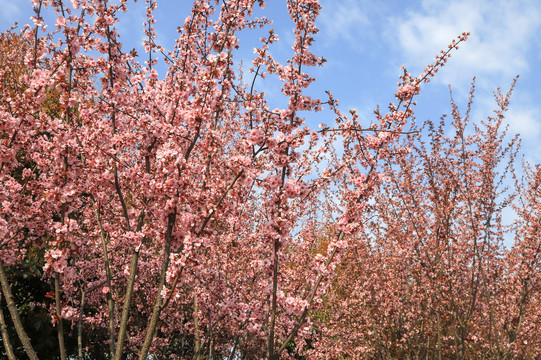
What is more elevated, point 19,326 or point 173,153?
point 173,153

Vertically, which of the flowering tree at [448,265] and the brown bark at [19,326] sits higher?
the flowering tree at [448,265]

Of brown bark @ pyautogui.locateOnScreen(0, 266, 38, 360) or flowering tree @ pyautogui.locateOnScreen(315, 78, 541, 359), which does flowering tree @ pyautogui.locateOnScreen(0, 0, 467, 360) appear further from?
flowering tree @ pyautogui.locateOnScreen(315, 78, 541, 359)

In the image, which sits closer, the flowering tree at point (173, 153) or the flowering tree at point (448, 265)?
the flowering tree at point (173, 153)

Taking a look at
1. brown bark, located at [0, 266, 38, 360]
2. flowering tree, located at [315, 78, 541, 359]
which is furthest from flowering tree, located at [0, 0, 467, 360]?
flowering tree, located at [315, 78, 541, 359]

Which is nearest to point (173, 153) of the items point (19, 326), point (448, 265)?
point (19, 326)

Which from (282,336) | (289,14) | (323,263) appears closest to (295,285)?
(282,336)

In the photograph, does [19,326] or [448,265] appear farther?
[448,265]

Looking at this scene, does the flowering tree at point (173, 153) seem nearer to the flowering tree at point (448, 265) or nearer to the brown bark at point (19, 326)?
the brown bark at point (19, 326)

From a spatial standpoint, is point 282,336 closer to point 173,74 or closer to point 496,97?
point 173,74

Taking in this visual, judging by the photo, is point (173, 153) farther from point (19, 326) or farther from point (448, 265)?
point (448, 265)

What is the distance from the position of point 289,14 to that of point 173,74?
201 centimetres

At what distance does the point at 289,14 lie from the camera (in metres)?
5.32

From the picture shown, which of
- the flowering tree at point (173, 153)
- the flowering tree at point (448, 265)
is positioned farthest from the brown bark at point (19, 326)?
the flowering tree at point (448, 265)

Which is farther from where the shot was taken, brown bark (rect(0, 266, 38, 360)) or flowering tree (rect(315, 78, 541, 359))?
flowering tree (rect(315, 78, 541, 359))
